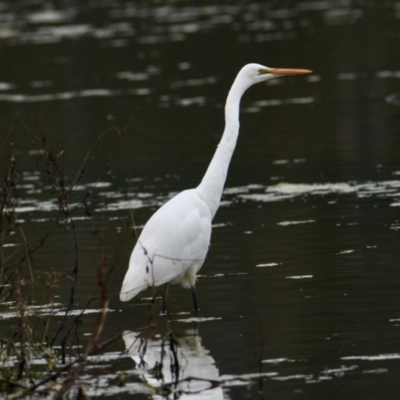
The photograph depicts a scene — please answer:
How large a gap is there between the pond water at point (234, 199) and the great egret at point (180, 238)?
0.95 feet

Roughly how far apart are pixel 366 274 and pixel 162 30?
27.3m

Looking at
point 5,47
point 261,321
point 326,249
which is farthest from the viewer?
point 5,47

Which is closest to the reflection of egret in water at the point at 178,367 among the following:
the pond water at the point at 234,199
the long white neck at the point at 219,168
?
the pond water at the point at 234,199

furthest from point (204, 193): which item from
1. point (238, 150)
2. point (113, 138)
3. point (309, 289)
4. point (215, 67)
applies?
point (215, 67)

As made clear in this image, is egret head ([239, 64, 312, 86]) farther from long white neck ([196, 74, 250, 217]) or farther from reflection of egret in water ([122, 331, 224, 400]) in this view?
reflection of egret in water ([122, 331, 224, 400])

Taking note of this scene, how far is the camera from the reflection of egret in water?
6.84 m

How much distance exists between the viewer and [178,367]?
23.9ft

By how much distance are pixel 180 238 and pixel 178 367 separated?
6.85 feet

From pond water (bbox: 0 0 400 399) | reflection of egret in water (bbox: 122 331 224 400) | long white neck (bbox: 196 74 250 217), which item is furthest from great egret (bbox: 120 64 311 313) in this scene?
reflection of egret in water (bbox: 122 331 224 400)

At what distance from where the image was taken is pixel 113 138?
19.3 meters

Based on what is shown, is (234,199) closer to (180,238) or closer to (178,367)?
(180,238)

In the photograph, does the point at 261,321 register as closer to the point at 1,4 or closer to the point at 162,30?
the point at 162,30

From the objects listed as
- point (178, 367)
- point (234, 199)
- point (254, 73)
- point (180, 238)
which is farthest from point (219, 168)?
point (234, 199)

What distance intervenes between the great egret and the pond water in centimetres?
29
